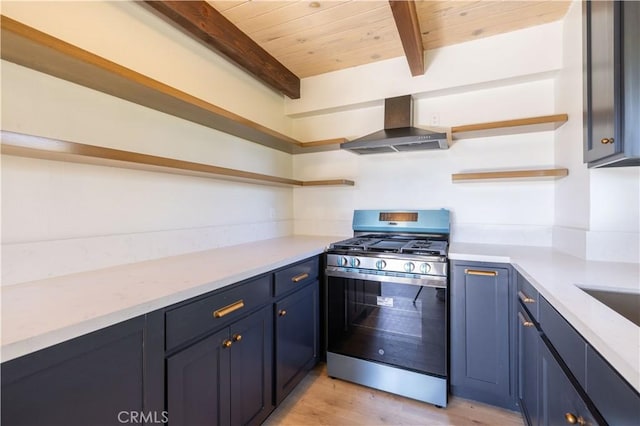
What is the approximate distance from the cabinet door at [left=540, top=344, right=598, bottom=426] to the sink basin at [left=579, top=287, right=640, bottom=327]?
29cm

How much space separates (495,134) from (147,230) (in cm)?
249

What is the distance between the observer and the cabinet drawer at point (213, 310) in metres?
1.05

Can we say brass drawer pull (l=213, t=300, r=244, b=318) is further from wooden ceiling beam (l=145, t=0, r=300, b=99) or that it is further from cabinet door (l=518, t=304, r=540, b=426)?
wooden ceiling beam (l=145, t=0, r=300, b=99)

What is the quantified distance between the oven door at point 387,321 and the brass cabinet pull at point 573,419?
0.83 metres

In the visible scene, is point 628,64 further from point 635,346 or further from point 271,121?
point 271,121

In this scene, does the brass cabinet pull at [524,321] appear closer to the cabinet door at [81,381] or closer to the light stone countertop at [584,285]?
the light stone countertop at [584,285]

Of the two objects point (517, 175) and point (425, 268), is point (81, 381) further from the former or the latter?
point (517, 175)

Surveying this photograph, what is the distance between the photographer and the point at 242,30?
2014 millimetres

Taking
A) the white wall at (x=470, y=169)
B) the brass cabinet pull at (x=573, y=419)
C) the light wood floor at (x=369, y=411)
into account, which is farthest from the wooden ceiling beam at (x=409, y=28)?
the light wood floor at (x=369, y=411)

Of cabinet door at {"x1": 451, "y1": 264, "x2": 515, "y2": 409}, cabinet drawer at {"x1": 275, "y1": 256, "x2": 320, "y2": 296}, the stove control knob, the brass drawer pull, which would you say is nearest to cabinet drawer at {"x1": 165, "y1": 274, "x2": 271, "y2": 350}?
the brass drawer pull

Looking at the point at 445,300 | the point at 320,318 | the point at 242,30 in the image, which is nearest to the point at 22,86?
the point at 242,30

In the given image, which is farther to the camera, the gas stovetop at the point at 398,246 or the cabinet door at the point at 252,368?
the gas stovetop at the point at 398,246

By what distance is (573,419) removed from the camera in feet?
2.79

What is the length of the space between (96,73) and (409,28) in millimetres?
1649
